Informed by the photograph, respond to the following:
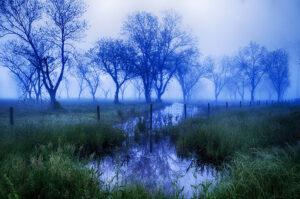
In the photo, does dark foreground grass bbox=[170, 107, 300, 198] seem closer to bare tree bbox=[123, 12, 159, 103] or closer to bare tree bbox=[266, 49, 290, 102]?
bare tree bbox=[123, 12, 159, 103]

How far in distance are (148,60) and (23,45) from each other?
19079 millimetres

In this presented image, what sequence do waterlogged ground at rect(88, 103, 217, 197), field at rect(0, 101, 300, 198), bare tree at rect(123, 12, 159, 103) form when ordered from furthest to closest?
bare tree at rect(123, 12, 159, 103) → waterlogged ground at rect(88, 103, 217, 197) → field at rect(0, 101, 300, 198)

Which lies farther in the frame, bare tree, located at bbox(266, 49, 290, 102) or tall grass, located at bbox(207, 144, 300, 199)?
bare tree, located at bbox(266, 49, 290, 102)

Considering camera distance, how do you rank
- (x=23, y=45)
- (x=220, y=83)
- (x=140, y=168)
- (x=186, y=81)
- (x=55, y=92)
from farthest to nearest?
(x=220, y=83), (x=186, y=81), (x=55, y=92), (x=23, y=45), (x=140, y=168)

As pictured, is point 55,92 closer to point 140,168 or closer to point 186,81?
point 140,168

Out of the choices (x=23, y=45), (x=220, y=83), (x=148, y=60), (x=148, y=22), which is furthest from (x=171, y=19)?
(x=220, y=83)

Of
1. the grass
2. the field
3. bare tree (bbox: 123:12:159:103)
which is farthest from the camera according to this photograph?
bare tree (bbox: 123:12:159:103)

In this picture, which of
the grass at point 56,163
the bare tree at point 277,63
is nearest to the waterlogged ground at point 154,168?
the grass at point 56,163

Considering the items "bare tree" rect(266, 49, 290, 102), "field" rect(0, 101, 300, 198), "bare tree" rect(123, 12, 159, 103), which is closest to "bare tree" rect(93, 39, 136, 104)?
"bare tree" rect(123, 12, 159, 103)

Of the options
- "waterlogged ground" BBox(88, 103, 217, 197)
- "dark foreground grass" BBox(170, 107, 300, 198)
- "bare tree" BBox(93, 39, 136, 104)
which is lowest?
"waterlogged ground" BBox(88, 103, 217, 197)

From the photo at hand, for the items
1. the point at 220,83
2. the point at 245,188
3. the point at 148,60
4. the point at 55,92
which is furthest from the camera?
the point at 220,83

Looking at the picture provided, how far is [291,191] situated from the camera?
7.63 feet

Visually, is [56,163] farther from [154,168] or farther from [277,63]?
[277,63]

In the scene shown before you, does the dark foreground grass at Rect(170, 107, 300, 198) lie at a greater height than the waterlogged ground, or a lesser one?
greater
